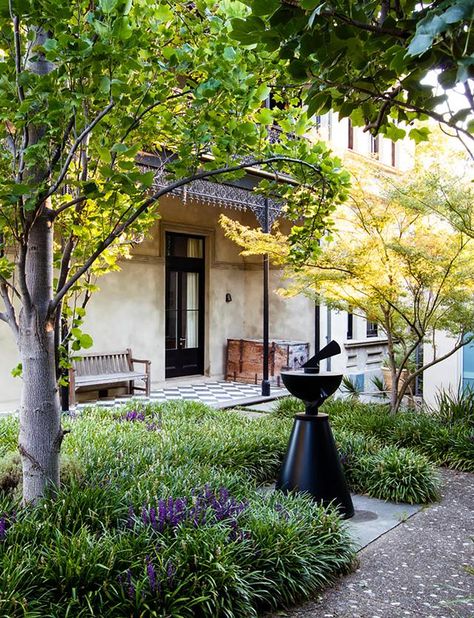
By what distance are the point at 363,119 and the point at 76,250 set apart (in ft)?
7.90

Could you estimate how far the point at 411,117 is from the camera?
2.32 meters

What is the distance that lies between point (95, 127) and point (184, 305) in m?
9.80

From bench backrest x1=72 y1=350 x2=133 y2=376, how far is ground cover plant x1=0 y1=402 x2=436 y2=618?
5.00 m

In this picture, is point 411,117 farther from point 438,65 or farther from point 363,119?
point 438,65

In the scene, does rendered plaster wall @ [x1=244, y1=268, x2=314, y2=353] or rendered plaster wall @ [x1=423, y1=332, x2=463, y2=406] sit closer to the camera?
rendered plaster wall @ [x1=423, y1=332, x2=463, y2=406]

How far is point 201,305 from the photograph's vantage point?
13086 millimetres

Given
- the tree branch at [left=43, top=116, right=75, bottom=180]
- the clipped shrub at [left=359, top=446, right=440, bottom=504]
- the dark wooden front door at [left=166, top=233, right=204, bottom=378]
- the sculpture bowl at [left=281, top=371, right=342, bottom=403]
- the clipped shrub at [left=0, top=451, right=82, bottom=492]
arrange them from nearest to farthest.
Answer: the tree branch at [left=43, top=116, right=75, bottom=180] < the clipped shrub at [left=0, top=451, right=82, bottom=492] < the sculpture bowl at [left=281, top=371, right=342, bottom=403] < the clipped shrub at [left=359, top=446, right=440, bottom=504] < the dark wooden front door at [left=166, top=233, right=204, bottom=378]

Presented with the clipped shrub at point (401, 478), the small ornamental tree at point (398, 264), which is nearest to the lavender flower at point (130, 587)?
the clipped shrub at point (401, 478)

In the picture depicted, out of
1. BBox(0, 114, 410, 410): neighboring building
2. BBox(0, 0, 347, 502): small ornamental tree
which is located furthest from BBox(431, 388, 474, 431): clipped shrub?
BBox(0, 114, 410, 410): neighboring building

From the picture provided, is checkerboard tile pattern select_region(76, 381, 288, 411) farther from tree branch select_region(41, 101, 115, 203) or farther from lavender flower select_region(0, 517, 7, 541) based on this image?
tree branch select_region(41, 101, 115, 203)

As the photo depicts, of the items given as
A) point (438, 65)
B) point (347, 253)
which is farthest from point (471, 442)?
point (438, 65)

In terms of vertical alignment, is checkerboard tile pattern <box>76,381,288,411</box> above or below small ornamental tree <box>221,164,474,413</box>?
below

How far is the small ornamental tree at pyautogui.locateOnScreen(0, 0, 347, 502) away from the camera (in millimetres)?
2473

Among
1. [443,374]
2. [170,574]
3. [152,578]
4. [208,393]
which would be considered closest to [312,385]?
[170,574]
